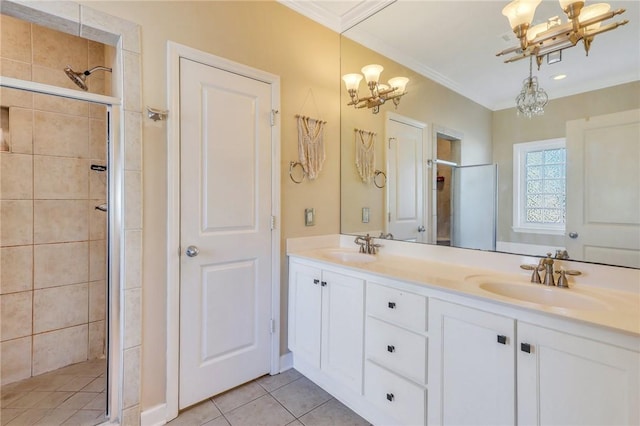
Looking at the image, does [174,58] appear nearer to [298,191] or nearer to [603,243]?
[298,191]

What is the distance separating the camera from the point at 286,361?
2160 millimetres

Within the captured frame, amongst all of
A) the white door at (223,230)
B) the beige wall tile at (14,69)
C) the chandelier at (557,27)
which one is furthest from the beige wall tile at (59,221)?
the chandelier at (557,27)

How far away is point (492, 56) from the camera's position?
1.68m

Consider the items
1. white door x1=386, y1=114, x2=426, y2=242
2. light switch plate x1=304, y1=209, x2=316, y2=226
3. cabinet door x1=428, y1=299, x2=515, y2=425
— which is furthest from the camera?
light switch plate x1=304, y1=209, x2=316, y2=226

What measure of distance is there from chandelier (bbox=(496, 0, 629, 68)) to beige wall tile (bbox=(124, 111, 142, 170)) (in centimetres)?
199

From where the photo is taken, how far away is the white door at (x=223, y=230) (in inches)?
67.6

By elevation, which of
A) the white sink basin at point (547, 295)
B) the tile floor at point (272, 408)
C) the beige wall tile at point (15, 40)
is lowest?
the tile floor at point (272, 408)

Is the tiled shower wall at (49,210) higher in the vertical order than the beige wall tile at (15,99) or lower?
lower

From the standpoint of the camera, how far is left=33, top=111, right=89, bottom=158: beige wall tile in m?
2.00

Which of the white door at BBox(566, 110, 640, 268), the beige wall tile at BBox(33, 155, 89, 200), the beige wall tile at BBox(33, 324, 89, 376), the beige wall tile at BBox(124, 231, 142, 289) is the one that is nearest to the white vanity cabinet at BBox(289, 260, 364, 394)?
the beige wall tile at BBox(124, 231, 142, 289)

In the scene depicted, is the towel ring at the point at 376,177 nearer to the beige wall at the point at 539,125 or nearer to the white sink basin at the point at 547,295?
the beige wall at the point at 539,125

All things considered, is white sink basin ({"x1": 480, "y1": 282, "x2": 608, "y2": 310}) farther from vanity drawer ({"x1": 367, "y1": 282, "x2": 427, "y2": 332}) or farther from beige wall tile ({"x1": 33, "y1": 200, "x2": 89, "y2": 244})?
beige wall tile ({"x1": 33, "y1": 200, "x2": 89, "y2": 244})

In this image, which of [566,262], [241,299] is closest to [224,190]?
[241,299]

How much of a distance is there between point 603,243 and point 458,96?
3.73 feet
